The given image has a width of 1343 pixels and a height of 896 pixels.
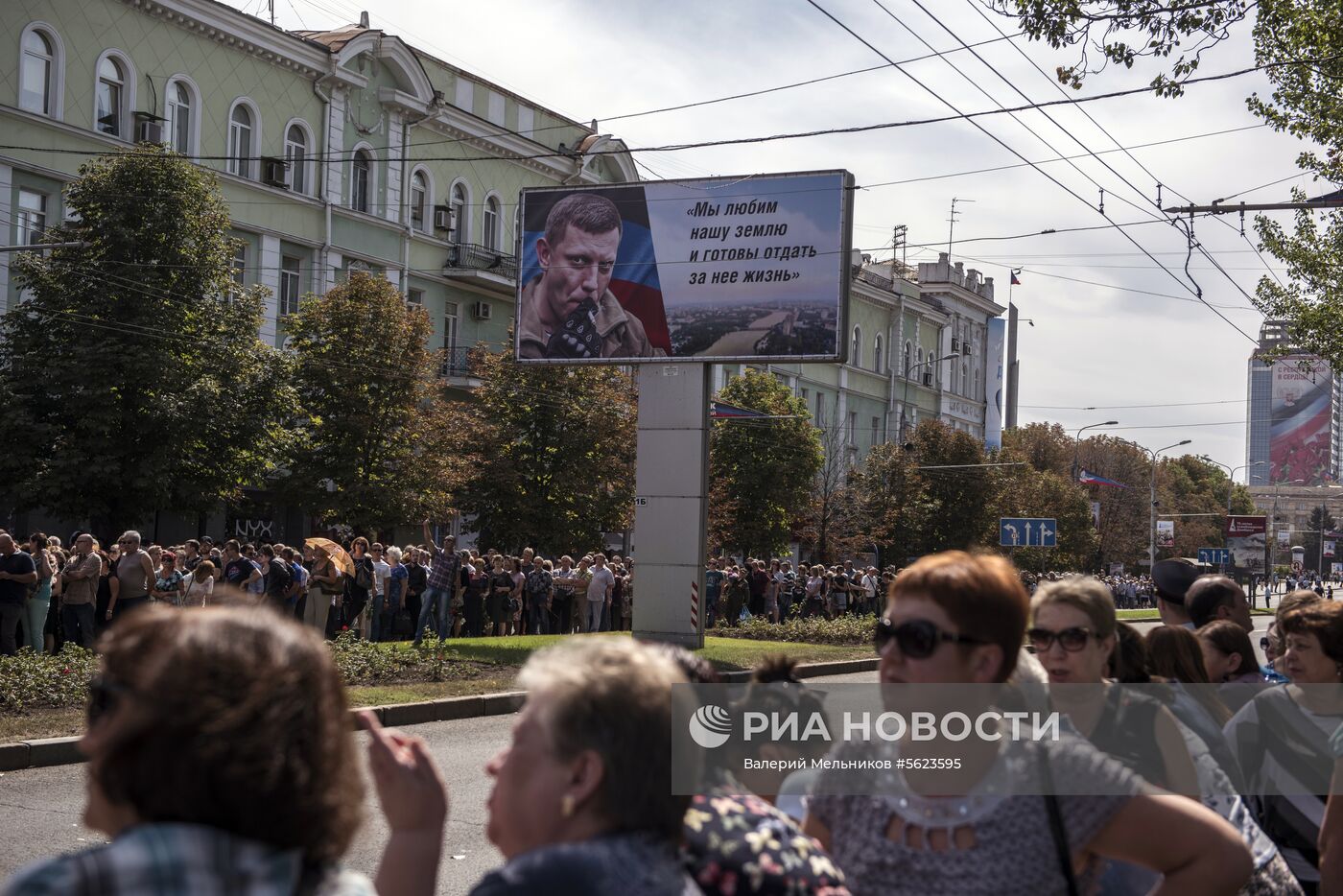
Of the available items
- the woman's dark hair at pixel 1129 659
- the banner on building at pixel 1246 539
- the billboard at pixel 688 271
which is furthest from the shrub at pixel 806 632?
the banner on building at pixel 1246 539

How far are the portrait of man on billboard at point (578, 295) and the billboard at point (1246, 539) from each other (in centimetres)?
5890

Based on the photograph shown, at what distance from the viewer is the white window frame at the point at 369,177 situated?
41750 millimetres

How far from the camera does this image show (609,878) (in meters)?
2.17

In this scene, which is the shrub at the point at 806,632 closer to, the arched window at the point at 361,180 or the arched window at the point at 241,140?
the arched window at the point at 241,140

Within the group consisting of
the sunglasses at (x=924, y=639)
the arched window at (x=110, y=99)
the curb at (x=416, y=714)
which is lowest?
the curb at (x=416, y=714)

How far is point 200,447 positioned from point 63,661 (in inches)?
603

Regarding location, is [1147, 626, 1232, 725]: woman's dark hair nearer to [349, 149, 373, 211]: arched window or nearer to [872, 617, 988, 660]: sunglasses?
[872, 617, 988, 660]: sunglasses

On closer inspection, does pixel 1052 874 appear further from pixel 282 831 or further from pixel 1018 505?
pixel 1018 505

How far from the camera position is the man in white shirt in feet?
92.2

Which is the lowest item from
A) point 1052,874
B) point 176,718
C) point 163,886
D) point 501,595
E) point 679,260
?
point 501,595

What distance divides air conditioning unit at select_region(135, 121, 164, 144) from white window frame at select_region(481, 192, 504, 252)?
13.3 metres

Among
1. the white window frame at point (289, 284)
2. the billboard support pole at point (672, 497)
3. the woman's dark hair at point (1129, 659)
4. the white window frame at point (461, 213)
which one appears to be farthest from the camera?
the white window frame at point (461, 213)

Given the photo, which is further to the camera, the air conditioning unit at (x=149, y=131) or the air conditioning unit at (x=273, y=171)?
the air conditioning unit at (x=273, y=171)

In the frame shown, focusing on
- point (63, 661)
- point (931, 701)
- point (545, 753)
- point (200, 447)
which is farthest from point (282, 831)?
point (200, 447)
